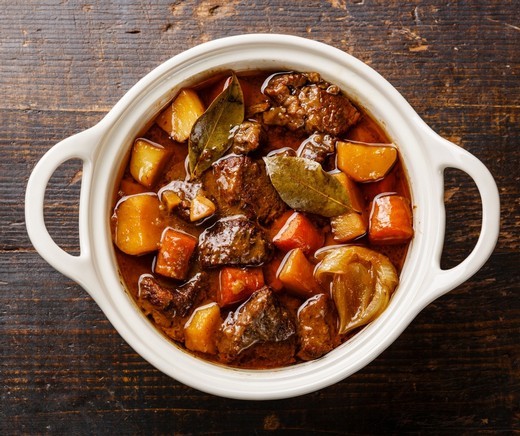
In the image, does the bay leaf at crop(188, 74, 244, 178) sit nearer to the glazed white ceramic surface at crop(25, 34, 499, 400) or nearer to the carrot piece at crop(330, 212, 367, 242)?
the glazed white ceramic surface at crop(25, 34, 499, 400)

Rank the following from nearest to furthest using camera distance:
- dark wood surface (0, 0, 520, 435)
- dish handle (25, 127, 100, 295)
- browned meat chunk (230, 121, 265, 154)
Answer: dish handle (25, 127, 100, 295), browned meat chunk (230, 121, 265, 154), dark wood surface (0, 0, 520, 435)

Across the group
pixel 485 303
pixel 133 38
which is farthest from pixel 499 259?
pixel 133 38

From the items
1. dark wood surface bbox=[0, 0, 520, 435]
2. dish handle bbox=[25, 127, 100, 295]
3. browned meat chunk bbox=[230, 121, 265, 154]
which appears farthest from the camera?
dark wood surface bbox=[0, 0, 520, 435]

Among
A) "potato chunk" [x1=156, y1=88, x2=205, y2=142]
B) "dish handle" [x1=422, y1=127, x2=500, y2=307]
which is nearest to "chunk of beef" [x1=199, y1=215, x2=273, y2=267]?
"potato chunk" [x1=156, y1=88, x2=205, y2=142]

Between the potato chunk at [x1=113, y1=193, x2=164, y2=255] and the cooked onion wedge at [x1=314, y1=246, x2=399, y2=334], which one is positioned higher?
the potato chunk at [x1=113, y1=193, x2=164, y2=255]

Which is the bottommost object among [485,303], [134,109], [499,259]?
[485,303]

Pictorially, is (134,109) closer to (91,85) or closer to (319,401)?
(91,85)
